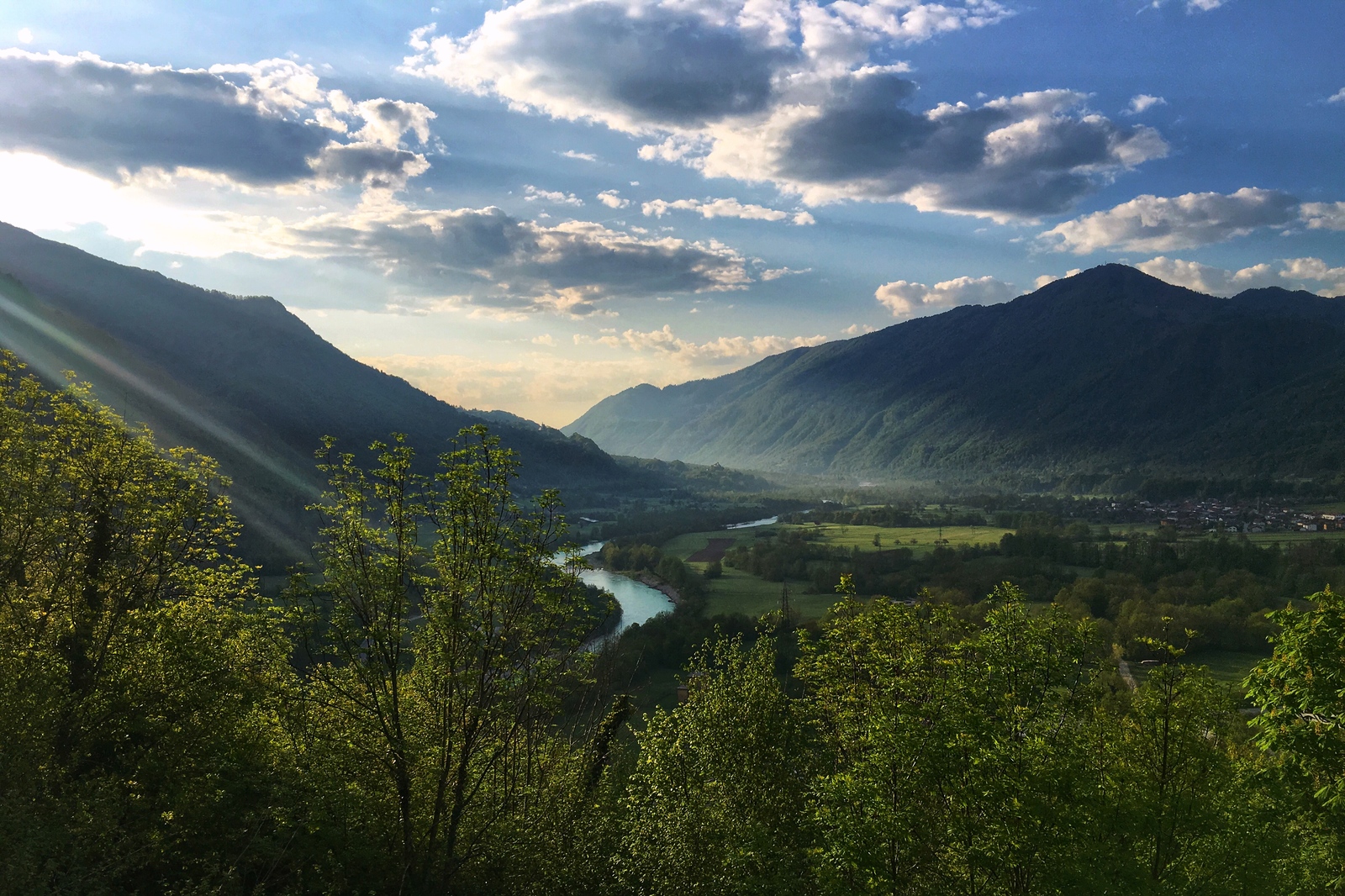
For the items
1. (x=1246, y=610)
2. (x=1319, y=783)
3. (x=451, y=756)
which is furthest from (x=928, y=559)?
(x=451, y=756)

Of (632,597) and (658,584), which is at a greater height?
(658,584)

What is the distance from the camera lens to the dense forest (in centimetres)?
1518

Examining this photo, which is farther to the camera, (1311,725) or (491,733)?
(491,733)

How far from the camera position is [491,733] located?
1991 cm

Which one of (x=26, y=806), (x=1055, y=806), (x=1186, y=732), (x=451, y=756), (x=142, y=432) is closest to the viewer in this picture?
(x=26, y=806)

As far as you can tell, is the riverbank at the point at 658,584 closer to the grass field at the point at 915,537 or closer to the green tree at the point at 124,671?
the grass field at the point at 915,537

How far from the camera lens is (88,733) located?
1823 centimetres

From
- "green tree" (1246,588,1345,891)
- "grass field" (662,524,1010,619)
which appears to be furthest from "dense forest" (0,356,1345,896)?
"grass field" (662,524,1010,619)

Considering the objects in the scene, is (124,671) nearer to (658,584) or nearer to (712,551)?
(658,584)

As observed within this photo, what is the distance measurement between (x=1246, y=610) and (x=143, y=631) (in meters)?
112

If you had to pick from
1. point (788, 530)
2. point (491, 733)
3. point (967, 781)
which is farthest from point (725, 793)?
point (788, 530)

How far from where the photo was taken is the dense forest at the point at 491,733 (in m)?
15.2

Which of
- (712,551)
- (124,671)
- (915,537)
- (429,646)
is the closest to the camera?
(429,646)

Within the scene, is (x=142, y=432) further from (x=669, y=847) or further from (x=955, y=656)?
(x=955, y=656)
